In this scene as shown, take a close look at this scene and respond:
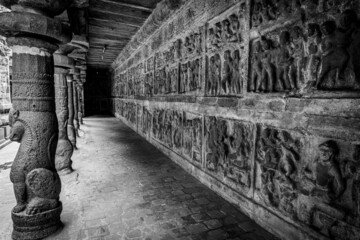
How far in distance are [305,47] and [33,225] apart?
3.80 m

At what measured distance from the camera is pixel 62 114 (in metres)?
5.12

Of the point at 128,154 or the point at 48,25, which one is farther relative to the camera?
the point at 128,154

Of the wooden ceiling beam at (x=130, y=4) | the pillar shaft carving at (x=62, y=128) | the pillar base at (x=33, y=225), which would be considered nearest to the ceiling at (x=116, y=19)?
the wooden ceiling beam at (x=130, y=4)

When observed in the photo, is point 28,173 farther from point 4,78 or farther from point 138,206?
point 4,78

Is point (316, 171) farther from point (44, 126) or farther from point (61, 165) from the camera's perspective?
point (61, 165)

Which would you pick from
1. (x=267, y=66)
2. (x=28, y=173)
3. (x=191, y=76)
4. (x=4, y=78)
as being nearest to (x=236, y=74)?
(x=267, y=66)

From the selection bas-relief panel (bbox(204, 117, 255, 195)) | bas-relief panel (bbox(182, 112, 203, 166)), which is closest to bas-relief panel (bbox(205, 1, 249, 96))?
bas-relief panel (bbox(204, 117, 255, 195))

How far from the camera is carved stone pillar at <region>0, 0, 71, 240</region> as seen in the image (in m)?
2.69

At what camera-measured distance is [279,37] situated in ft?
9.20

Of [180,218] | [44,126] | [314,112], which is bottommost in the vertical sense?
[180,218]

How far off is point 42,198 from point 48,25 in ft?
6.93

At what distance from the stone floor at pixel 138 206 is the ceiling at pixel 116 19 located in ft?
13.9

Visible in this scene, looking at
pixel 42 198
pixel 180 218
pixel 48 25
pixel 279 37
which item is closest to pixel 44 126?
pixel 42 198

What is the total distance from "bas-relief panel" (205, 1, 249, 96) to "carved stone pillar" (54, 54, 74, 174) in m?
3.13
